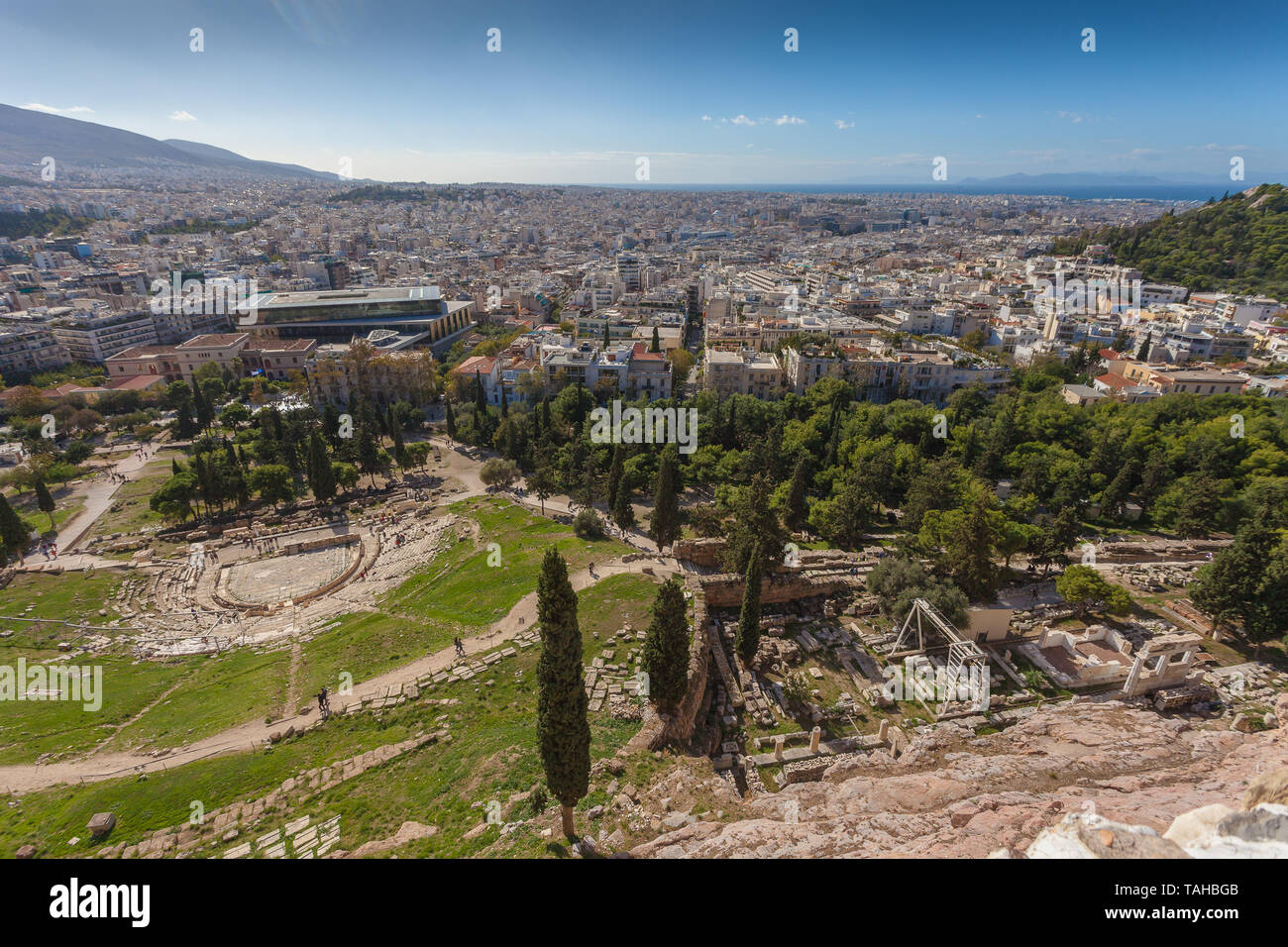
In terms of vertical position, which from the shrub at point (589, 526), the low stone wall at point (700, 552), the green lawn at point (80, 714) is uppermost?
the shrub at point (589, 526)

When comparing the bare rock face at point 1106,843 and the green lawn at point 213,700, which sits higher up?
the bare rock face at point 1106,843

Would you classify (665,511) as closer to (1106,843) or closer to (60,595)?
(1106,843)

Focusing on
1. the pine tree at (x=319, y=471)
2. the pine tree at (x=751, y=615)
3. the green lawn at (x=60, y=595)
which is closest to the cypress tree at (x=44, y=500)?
the green lawn at (x=60, y=595)

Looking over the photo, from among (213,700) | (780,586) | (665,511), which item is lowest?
(213,700)

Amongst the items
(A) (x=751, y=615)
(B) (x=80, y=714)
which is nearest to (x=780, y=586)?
(A) (x=751, y=615)

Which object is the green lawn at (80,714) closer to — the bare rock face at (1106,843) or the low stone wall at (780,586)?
the low stone wall at (780,586)

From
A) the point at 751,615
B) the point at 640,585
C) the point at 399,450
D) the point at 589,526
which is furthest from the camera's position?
the point at 399,450

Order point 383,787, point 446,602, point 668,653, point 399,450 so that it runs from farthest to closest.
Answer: point 399,450
point 446,602
point 668,653
point 383,787
